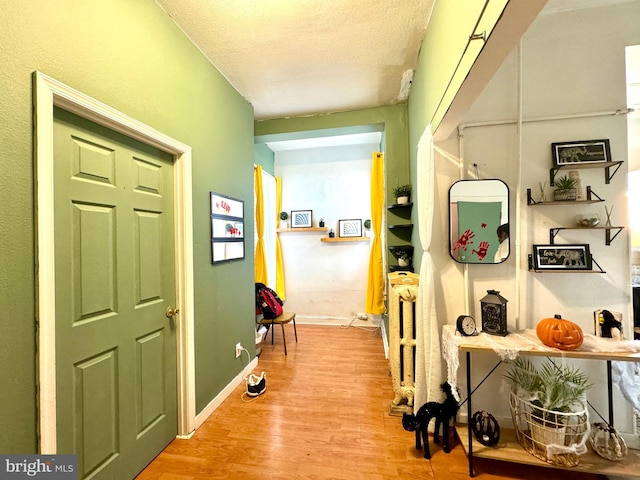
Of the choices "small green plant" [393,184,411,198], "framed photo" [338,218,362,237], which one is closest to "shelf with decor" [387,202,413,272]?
"small green plant" [393,184,411,198]

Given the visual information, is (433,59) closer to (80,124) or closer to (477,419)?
(80,124)

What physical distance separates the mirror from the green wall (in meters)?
1.87

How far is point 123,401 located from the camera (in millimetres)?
1396

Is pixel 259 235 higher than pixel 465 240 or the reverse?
higher

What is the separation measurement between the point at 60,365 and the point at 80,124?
43.9 inches

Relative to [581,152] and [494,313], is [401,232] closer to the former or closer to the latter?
[494,313]

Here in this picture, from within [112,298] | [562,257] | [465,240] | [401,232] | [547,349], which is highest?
[401,232]

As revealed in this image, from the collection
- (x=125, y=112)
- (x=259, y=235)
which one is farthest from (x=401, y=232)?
(x=125, y=112)

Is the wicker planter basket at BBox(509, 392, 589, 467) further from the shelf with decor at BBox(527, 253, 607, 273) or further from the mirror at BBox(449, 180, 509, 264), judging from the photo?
the mirror at BBox(449, 180, 509, 264)

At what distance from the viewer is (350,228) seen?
4.09 meters

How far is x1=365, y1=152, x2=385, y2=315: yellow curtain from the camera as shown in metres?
3.65

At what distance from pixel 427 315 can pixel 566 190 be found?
3.81 ft

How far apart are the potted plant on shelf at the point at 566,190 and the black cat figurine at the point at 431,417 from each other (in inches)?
55.7

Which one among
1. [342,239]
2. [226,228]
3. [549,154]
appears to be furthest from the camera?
[342,239]
